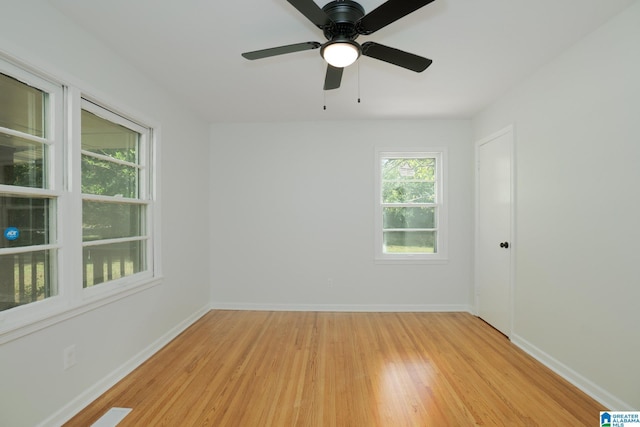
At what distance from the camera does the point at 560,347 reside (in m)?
2.34

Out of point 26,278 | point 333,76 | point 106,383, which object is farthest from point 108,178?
point 333,76

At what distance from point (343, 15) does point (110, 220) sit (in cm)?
233

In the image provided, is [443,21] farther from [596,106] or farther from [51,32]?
[51,32]

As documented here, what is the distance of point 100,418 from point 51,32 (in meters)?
2.48

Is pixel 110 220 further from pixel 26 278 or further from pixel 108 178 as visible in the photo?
pixel 26 278

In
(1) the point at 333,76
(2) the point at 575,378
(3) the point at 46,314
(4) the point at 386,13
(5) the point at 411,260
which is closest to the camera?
(4) the point at 386,13

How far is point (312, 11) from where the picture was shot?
149cm

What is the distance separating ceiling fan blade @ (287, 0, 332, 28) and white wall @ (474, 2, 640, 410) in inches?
77.1

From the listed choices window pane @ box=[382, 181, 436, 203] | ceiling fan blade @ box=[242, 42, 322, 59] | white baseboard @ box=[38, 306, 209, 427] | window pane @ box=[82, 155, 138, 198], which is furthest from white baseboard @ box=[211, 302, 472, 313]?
ceiling fan blade @ box=[242, 42, 322, 59]

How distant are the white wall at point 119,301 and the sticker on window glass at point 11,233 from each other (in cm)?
57

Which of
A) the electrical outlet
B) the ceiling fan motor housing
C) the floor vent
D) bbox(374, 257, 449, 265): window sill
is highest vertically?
the ceiling fan motor housing

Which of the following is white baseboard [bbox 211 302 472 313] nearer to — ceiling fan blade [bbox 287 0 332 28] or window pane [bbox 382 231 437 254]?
window pane [bbox 382 231 437 254]

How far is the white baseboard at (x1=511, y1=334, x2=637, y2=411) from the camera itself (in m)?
1.88

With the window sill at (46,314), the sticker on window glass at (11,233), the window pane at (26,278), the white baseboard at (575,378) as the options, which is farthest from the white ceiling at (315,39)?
the white baseboard at (575,378)
